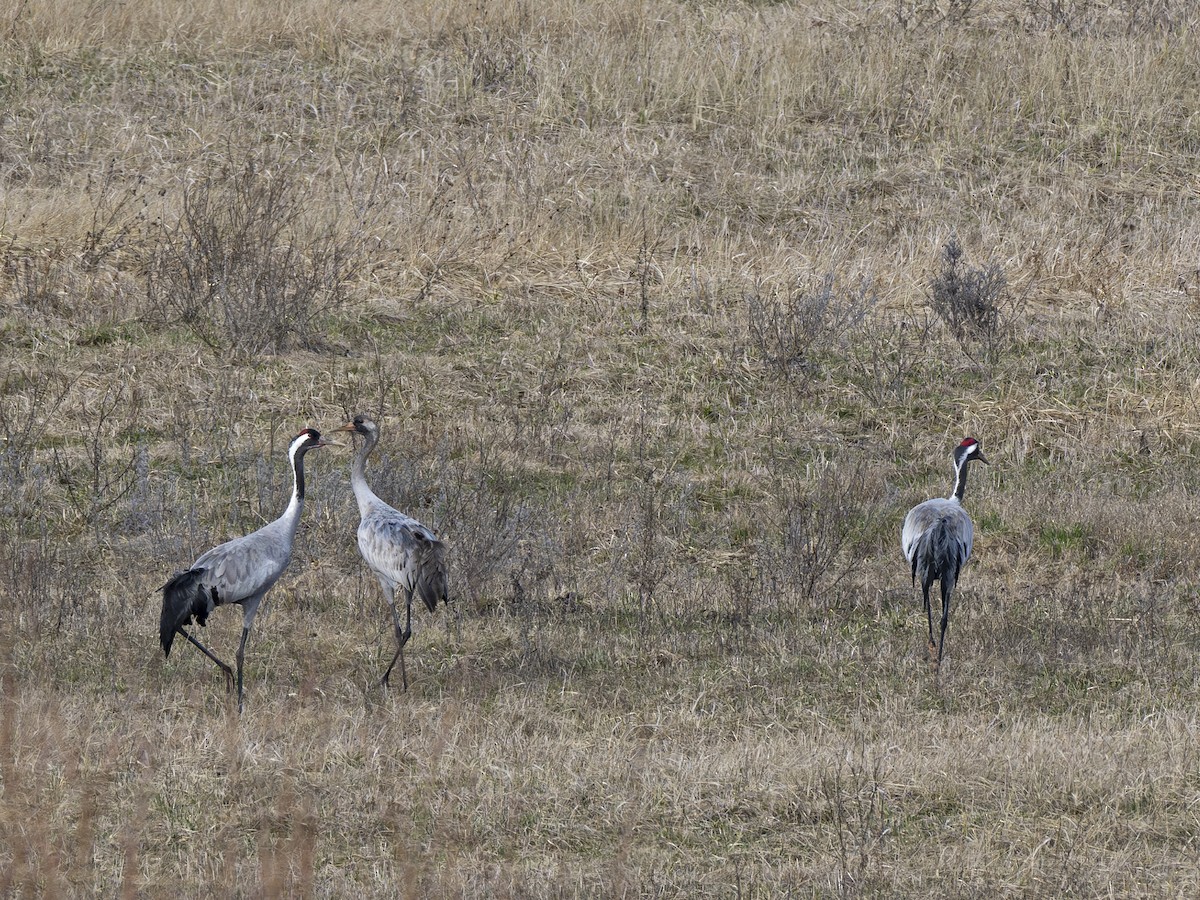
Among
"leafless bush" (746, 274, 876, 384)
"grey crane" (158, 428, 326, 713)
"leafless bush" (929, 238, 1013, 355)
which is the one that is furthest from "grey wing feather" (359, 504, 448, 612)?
"leafless bush" (929, 238, 1013, 355)

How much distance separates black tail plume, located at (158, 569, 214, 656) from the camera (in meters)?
7.01

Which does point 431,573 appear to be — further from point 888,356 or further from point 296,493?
point 888,356

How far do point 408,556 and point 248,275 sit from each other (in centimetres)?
529

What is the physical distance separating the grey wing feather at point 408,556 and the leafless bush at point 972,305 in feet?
19.6

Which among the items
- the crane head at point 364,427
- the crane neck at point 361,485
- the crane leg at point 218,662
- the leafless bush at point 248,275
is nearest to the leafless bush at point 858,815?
the crane leg at point 218,662

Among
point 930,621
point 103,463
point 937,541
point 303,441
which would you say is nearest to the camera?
→ point 930,621

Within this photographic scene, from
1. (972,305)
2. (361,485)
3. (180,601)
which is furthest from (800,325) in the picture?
(180,601)

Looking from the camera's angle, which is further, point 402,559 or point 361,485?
point 361,485

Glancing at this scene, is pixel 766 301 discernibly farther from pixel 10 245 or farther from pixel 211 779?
pixel 211 779

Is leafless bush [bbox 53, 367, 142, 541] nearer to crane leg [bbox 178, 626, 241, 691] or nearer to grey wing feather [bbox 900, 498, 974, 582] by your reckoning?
crane leg [bbox 178, 626, 241, 691]

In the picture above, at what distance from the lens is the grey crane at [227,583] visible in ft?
Result: 23.1

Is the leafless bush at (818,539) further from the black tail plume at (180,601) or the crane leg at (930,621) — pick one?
the black tail plume at (180,601)

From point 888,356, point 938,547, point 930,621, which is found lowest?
point 930,621

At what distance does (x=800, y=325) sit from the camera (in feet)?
39.6
